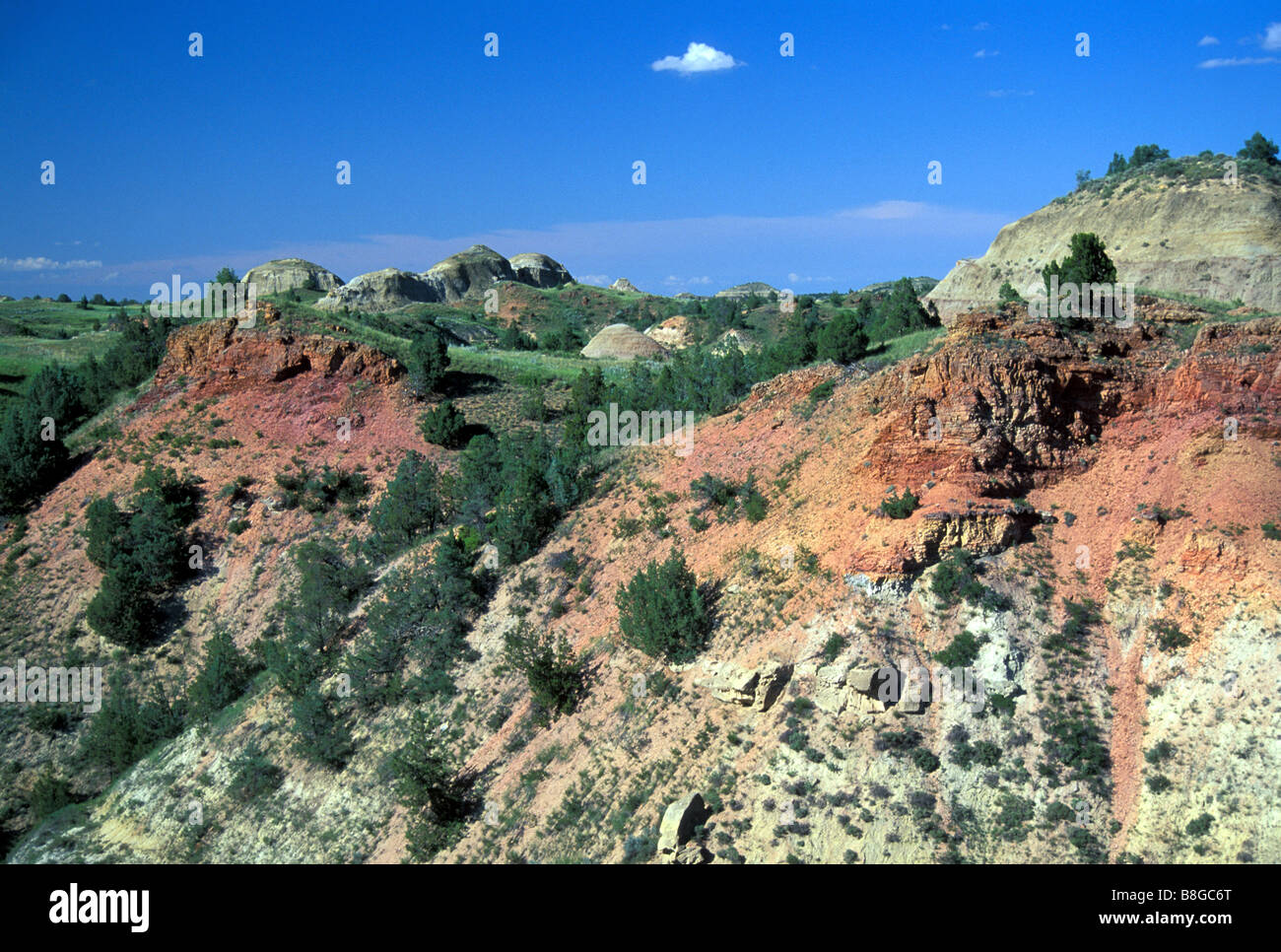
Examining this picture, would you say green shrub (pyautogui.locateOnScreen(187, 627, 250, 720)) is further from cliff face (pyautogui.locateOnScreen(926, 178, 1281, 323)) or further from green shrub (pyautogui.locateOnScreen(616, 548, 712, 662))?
cliff face (pyautogui.locateOnScreen(926, 178, 1281, 323))

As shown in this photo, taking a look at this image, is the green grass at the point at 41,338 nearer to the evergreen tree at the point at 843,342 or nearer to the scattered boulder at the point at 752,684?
the evergreen tree at the point at 843,342

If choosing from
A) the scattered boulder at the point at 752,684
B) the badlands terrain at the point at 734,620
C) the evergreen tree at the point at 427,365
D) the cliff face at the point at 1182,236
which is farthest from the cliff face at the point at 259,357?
the scattered boulder at the point at 752,684

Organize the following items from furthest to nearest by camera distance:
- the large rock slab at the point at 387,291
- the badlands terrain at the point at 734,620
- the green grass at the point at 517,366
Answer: the large rock slab at the point at 387,291
the green grass at the point at 517,366
the badlands terrain at the point at 734,620

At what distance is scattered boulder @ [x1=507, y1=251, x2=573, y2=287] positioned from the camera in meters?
127

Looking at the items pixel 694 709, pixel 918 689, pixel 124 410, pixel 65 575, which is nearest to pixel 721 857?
pixel 694 709

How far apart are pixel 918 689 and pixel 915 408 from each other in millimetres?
7302

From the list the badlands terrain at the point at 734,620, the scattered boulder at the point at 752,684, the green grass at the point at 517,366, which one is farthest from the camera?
the green grass at the point at 517,366

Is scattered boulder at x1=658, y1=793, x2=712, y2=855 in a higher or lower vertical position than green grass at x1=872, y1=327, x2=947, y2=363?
lower

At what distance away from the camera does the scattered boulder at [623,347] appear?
68.7m

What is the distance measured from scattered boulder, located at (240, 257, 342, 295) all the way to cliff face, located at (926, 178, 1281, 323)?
79.3m

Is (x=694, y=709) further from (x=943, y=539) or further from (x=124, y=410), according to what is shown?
(x=124, y=410)

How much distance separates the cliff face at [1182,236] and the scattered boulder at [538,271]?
8504cm

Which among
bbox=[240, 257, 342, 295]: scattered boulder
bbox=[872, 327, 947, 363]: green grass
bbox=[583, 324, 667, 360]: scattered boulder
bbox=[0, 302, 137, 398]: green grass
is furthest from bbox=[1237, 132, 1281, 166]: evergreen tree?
bbox=[240, 257, 342, 295]: scattered boulder

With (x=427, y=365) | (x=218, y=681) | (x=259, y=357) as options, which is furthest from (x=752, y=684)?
(x=259, y=357)
